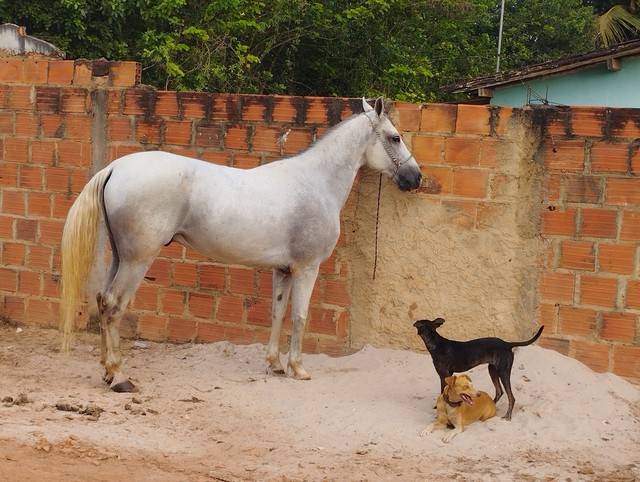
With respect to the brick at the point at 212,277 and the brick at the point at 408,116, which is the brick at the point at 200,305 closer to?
the brick at the point at 212,277

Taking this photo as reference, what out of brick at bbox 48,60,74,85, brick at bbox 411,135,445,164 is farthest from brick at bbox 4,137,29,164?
brick at bbox 411,135,445,164

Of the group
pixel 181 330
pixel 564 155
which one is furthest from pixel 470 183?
pixel 181 330

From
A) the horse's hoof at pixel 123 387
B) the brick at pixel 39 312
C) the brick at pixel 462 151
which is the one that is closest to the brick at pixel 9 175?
the brick at pixel 39 312

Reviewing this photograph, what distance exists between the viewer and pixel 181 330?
24.1 ft

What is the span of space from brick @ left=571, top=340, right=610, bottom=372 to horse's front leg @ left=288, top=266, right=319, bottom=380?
1.89m

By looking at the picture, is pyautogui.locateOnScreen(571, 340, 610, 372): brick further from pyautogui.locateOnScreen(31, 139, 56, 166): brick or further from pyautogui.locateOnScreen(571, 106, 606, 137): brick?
pyautogui.locateOnScreen(31, 139, 56, 166): brick

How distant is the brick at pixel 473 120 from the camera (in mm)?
6461

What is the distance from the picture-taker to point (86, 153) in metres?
7.51

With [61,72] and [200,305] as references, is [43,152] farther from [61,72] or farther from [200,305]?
[200,305]

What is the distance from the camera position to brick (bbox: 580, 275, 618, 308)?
617 cm

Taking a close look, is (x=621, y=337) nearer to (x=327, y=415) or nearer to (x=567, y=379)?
(x=567, y=379)

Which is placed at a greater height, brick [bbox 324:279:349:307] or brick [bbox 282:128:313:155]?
brick [bbox 282:128:313:155]

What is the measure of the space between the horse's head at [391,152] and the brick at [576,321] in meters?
1.38

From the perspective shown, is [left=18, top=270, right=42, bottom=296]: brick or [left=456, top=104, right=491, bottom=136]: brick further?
[left=18, top=270, right=42, bottom=296]: brick
